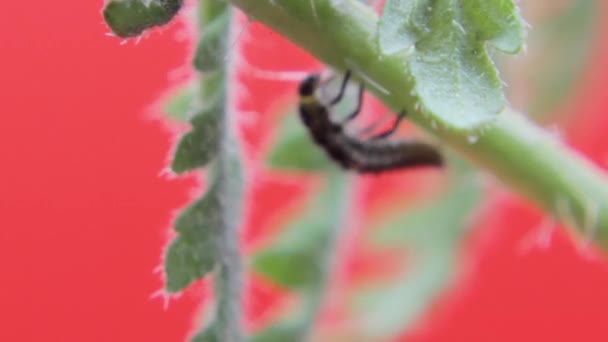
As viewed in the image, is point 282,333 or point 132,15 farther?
point 282,333

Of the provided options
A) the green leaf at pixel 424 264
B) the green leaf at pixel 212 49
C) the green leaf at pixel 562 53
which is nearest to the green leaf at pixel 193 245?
the green leaf at pixel 212 49

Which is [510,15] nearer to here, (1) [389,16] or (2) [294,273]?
(1) [389,16]

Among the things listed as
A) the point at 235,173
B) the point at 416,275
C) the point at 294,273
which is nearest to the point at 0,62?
the point at 416,275

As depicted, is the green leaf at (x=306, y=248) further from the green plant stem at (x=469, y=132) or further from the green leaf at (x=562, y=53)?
the green leaf at (x=562, y=53)

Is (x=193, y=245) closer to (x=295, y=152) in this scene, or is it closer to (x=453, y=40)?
(x=453, y=40)

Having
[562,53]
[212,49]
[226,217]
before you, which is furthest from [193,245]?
[562,53]

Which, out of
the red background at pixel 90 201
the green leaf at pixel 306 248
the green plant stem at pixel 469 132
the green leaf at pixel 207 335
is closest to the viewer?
the green plant stem at pixel 469 132

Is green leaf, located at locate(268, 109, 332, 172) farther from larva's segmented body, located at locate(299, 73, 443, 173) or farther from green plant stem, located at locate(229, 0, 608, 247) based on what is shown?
green plant stem, located at locate(229, 0, 608, 247)
